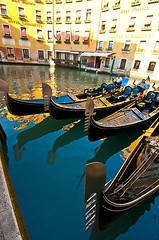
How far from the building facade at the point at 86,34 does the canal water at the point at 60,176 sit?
511 inches

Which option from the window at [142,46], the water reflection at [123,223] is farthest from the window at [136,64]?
the water reflection at [123,223]

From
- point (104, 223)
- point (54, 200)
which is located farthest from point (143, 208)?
point (54, 200)

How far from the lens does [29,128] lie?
4152 millimetres

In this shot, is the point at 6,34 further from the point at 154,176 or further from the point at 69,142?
the point at 154,176

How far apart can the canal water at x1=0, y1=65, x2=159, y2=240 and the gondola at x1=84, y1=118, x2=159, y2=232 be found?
1.12 ft

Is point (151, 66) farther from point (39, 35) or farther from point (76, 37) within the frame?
point (39, 35)

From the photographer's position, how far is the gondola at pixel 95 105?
13.0ft

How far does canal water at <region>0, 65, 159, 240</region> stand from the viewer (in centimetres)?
185

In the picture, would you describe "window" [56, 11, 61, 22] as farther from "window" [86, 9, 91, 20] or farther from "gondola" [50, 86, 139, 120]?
"gondola" [50, 86, 139, 120]

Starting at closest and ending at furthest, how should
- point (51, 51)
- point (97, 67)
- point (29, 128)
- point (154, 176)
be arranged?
point (154, 176)
point (29, 128)
point (97, 67)
point (51, 51)

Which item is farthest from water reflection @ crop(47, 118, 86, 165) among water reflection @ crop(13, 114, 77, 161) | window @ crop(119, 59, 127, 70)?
window @ crop(119, 59, 127, 70)

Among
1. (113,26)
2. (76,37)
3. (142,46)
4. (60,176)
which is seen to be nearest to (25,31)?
(76,37)

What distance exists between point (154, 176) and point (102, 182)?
4.34 ft

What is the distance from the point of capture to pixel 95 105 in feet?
15.0
